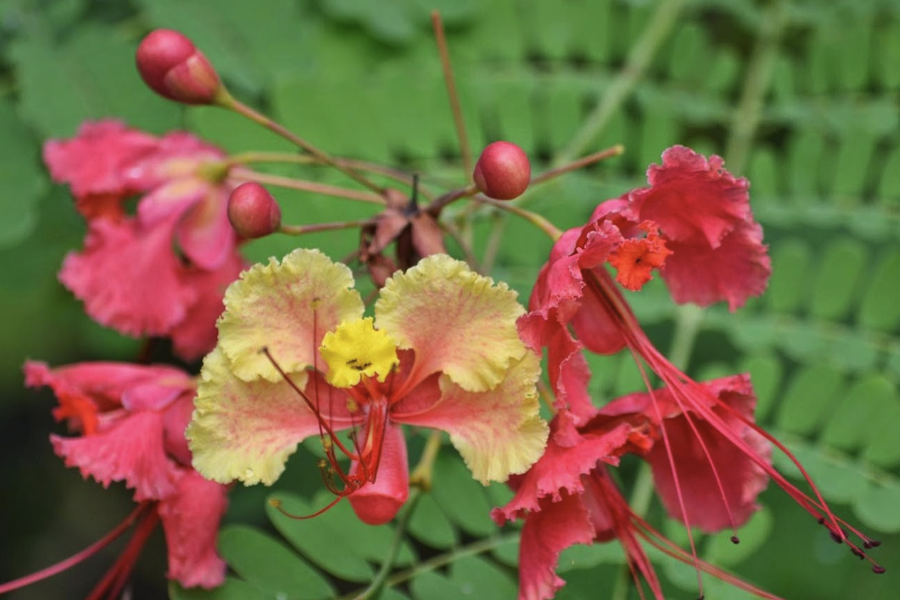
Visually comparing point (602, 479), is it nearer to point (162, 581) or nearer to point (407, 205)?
point (407, 205)

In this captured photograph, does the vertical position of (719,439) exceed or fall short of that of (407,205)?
it falls short

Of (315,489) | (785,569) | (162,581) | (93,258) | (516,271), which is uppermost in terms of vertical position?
(93,258)

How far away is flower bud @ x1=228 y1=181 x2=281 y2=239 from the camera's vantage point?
1.34m

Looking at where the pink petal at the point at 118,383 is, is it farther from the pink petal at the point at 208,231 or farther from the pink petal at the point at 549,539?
the pink petal at the point at 549,539

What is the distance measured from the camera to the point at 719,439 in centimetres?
143

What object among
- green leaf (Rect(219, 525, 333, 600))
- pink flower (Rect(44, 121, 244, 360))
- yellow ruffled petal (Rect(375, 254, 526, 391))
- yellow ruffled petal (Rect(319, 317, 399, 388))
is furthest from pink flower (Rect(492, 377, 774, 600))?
pink flower (Rect(44, 121, 244, 360))

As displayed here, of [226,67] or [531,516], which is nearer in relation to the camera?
[531,516]

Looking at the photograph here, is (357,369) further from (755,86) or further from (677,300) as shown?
(755,86)

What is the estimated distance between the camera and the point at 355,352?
131 centimetres

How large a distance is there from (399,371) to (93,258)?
65 centimetres

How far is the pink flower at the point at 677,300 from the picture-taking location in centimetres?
131

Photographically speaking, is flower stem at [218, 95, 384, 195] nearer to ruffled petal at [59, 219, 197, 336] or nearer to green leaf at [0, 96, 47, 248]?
ruffled petal at [59, 219, 197, 336]

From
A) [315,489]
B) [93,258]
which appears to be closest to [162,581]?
[315,489]

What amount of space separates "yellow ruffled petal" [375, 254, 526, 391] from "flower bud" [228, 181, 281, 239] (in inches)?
7.1
